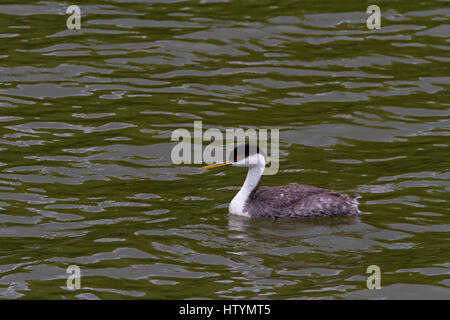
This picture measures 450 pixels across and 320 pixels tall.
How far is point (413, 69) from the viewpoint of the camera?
849 inches

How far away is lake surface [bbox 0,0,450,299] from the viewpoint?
43.8 ft

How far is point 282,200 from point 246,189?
0.63 metres

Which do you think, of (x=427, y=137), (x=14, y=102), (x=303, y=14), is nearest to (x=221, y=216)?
(x=427, y=137)

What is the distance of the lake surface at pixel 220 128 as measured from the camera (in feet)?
43.8

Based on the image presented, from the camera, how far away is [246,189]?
1580 cm
